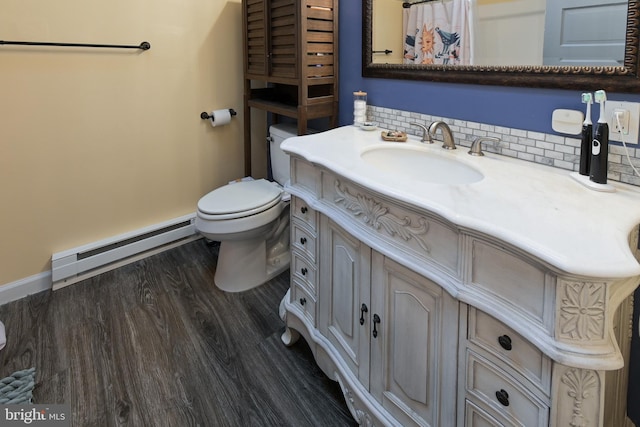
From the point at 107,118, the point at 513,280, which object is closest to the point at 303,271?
the point at 513,280

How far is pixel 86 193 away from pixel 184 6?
1.21 meters

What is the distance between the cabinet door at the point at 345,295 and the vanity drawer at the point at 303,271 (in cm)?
7

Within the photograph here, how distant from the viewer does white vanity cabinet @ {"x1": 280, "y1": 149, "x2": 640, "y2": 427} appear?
2.48ft

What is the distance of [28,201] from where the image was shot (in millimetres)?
2164

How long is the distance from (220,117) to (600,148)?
2.15 m

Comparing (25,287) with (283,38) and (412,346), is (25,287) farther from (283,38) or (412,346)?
(412,346)

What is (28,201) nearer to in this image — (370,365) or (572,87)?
(370,365)

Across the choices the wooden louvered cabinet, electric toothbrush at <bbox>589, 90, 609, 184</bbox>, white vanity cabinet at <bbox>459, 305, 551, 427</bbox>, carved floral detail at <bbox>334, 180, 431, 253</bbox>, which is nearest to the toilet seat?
the wooden louvered cabinet

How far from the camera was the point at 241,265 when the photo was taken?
2.29m

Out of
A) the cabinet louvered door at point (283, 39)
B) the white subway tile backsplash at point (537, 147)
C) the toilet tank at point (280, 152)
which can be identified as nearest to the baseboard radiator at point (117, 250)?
the toilet tank at point (280, 152)

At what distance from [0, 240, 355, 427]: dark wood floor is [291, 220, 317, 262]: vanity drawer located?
0.48 meters

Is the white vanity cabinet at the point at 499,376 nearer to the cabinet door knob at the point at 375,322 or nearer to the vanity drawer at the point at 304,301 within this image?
the cabinet door knob at the point at 375,322

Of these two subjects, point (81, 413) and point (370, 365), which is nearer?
point (370, 365)

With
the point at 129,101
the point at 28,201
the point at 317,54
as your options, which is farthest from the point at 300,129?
the point at 28,201
